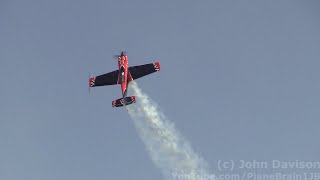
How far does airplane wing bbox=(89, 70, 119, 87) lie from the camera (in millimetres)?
105125

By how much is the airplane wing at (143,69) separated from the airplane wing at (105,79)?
270 cm

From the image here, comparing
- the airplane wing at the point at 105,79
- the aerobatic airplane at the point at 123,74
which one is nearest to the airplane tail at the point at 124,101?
the aerobatic airplane at the point at 123,74

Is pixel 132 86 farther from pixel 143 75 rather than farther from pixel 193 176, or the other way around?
pixel 193 176

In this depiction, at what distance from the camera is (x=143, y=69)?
10519cm

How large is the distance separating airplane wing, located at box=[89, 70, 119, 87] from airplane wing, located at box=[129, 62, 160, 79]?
270 centimetres

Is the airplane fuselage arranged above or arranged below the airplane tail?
above

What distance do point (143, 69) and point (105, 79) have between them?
21.9ft

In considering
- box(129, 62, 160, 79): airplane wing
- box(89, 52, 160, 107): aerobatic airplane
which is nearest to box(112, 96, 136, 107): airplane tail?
box(89, 52, 160, 107): aerobatic airplane

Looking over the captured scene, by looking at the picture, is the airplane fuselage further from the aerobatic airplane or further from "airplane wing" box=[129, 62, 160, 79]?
"airplane wing" box=[129, 62, 160, 79]

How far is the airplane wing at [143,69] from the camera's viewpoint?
10462 centimetres

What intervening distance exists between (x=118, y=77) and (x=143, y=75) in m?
4.36

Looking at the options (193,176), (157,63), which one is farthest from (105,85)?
(193,176)

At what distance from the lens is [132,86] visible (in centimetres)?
10350

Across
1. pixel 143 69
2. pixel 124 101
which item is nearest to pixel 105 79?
pixel 143 69
